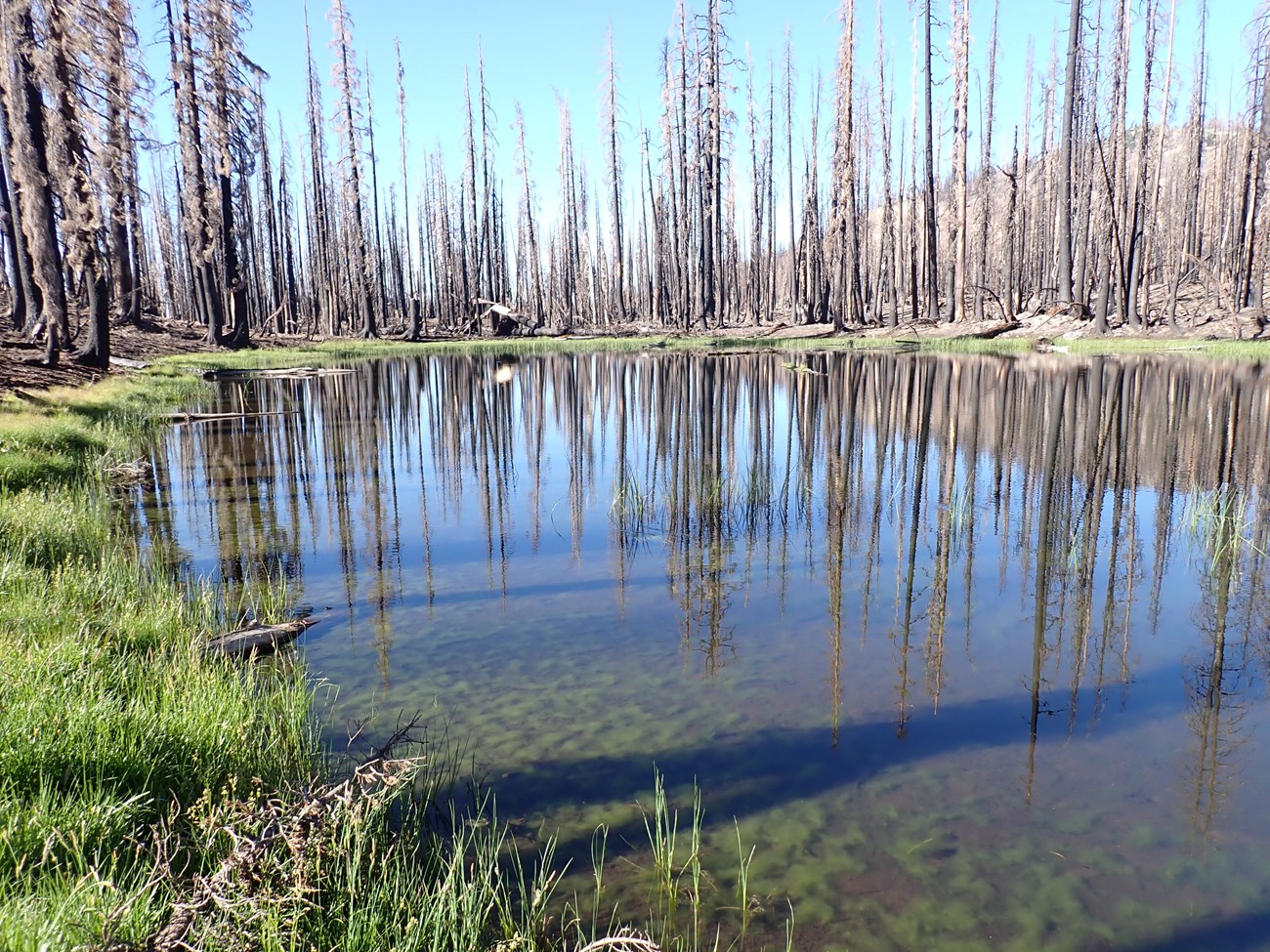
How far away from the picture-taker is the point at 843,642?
477 cm

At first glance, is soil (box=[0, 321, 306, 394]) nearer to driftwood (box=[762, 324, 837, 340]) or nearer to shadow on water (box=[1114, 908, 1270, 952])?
shadow on water (box=[1114, 908, 1270, 952])

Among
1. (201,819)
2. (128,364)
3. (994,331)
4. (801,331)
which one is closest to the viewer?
(201,819)

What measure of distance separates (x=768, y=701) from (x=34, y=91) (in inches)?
693

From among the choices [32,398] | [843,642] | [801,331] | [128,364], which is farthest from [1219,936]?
[801,331]

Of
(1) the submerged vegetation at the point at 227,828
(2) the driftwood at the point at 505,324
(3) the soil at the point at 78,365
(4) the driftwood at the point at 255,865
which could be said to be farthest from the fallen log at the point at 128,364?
(2) the driftwood at the point at 505,324

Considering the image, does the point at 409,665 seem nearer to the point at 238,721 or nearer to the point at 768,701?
the point at 238,721

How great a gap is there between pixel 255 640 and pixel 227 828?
2.71m

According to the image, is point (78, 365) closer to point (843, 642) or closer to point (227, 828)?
point (843, 642)

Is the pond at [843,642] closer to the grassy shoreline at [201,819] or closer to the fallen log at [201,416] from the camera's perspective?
the grassy shoreline at [201,819]

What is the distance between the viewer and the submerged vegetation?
2.03 meters

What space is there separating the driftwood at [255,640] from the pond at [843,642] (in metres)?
0.14

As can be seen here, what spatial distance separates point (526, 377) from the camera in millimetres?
21094

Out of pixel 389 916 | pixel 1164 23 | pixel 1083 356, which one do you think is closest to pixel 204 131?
pixel 1083 356

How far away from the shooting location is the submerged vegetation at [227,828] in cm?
203
